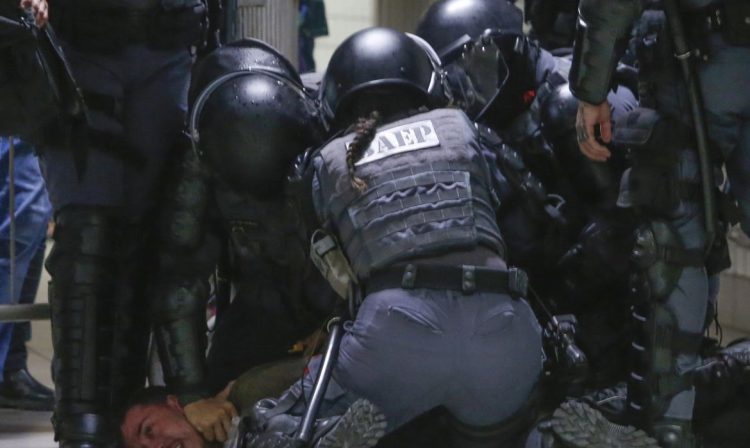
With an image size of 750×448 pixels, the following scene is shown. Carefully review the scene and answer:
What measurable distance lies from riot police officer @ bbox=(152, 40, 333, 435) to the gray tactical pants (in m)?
0.44

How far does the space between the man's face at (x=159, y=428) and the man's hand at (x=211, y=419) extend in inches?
0.7

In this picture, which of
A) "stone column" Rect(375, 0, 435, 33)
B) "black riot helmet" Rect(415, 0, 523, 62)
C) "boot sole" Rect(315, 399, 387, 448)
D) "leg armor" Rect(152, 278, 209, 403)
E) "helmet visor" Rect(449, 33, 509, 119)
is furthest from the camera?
"stone column" Rect(375, 0, 435, 33)

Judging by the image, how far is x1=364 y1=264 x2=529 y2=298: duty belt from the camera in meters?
3.03

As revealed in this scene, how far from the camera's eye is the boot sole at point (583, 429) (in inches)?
122

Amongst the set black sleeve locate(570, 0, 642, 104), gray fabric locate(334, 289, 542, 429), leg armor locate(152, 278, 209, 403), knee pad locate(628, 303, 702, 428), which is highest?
black sleeve locate(570, 0, 642, 104)

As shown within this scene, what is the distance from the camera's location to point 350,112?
3369 mm

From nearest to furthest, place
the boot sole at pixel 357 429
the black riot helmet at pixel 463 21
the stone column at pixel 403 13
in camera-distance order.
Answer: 1. the boot sole at pixel 357 429
2. the black riot helmet at pixel 463 21
3. the stone column at pixel 403 13

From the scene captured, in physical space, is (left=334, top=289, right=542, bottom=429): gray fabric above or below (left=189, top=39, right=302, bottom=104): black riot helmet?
below

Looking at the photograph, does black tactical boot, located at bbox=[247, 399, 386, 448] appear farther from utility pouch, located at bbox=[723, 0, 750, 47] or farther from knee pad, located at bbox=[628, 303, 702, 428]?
utility pouch, located at bbox=[723, 0, 750, 47]

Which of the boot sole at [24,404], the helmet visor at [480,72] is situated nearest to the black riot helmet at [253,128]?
the helmet visor at [480,72]

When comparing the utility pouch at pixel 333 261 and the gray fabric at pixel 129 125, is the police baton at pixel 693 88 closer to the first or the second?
the utility pouch at pixel 333 261

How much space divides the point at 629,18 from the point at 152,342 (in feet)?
4.97

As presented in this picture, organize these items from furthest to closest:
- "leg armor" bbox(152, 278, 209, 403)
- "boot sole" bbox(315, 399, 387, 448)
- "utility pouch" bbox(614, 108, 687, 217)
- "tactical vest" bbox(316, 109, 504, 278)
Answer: "leg armor" bbox(152, 278, 209, 403) < "utility pouch" bbox(614, 108, 687, 217) < "tactical vest" bbox(316, 109, 504, 278) < "boot sole" bbox(315, 399, 387, 448)

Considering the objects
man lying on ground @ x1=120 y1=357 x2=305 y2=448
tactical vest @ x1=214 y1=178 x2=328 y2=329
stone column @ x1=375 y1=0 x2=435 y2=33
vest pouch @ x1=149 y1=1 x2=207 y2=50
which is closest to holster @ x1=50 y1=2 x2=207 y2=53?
vest pouch @ x1=149 y1=1 x2=207 y2=50
